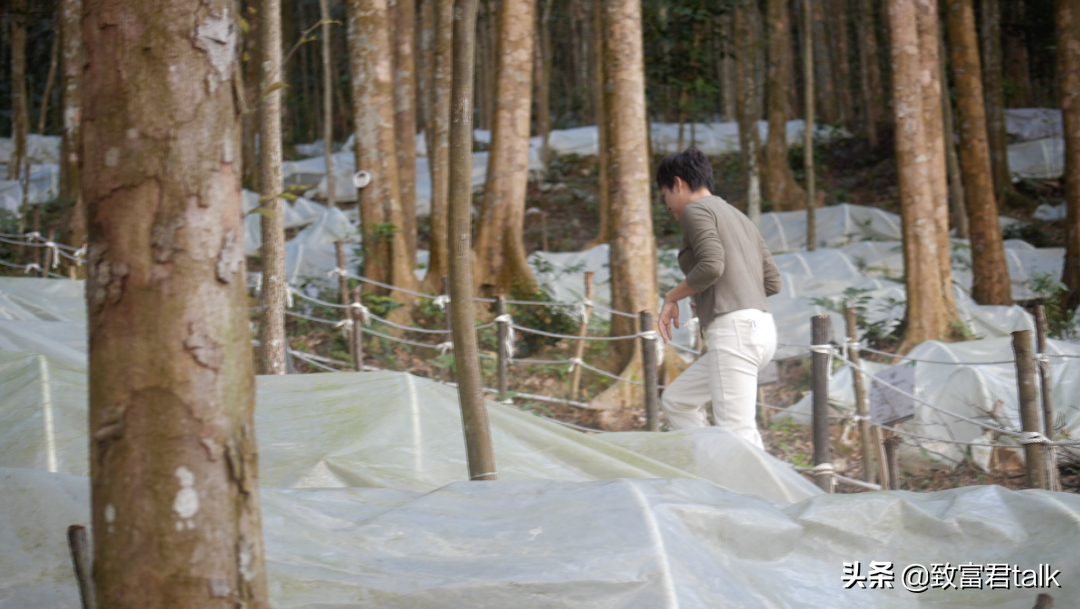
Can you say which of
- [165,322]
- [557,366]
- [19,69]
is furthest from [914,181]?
[19,69]

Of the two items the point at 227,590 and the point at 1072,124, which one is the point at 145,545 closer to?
the point at 227,590

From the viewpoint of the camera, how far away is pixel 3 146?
2120 centimetres

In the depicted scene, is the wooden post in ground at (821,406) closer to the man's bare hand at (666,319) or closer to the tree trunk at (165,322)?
the man's bare hand at (666,319)

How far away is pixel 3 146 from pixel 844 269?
1965 centimetres

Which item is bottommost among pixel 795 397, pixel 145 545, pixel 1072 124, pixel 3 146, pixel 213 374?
pixel 795 397

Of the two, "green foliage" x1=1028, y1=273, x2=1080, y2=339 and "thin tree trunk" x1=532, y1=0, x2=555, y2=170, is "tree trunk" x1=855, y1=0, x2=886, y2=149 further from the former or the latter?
"green foliage" x1=1028, y1=273, x2=1080, y2=339

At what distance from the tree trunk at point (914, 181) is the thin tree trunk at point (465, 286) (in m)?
5.53

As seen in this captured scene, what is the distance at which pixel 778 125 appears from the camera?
1478 cm

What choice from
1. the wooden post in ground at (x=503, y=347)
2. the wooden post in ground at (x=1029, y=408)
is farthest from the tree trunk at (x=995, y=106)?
the wooden post in ground at (x=1029, y=408)

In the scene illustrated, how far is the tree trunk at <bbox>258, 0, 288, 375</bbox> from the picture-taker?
4699 mm

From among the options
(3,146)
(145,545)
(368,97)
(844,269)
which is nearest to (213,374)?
(145,545)

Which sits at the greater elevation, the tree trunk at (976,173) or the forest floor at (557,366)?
the tree trunk at (976,173)

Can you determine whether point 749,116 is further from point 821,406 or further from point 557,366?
point 821,406

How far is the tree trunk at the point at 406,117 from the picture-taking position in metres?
8.21
